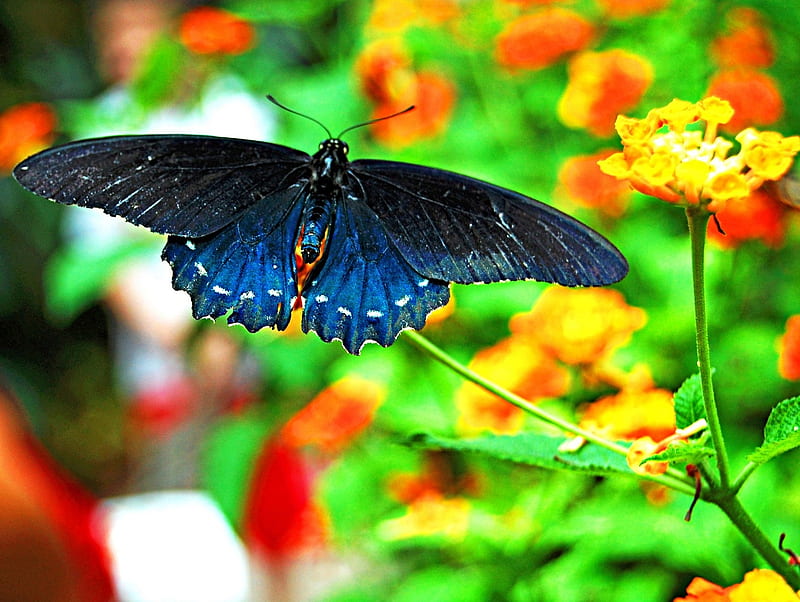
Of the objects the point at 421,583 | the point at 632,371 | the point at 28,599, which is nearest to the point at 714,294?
the point at 632,371

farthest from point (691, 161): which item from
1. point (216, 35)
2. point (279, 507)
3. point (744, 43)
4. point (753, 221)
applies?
point (279, 507)

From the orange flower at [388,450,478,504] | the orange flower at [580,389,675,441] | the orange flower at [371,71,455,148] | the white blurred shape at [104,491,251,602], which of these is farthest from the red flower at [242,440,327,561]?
the orange flower at [580,389,675,441]

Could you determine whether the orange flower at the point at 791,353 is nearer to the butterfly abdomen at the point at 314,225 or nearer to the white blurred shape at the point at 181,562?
the butterfly abdomen at the point at 314,225

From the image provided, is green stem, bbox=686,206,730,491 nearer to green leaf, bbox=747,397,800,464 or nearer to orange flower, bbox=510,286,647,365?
green leaf, bbox=747,397,800,464

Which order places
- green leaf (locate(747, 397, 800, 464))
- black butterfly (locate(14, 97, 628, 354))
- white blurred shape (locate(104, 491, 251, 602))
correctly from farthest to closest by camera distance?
white blurred shape (locate(104, 491, 251, 602))
black butterfly (locate(14, 97, 628, 354))
green leaf (locate(747, 397, 800, 464))

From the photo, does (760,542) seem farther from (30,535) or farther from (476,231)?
(30,535)

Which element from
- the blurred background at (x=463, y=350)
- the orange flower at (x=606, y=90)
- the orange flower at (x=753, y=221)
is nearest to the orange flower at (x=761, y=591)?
the blurred background at (x=463, y=350)
